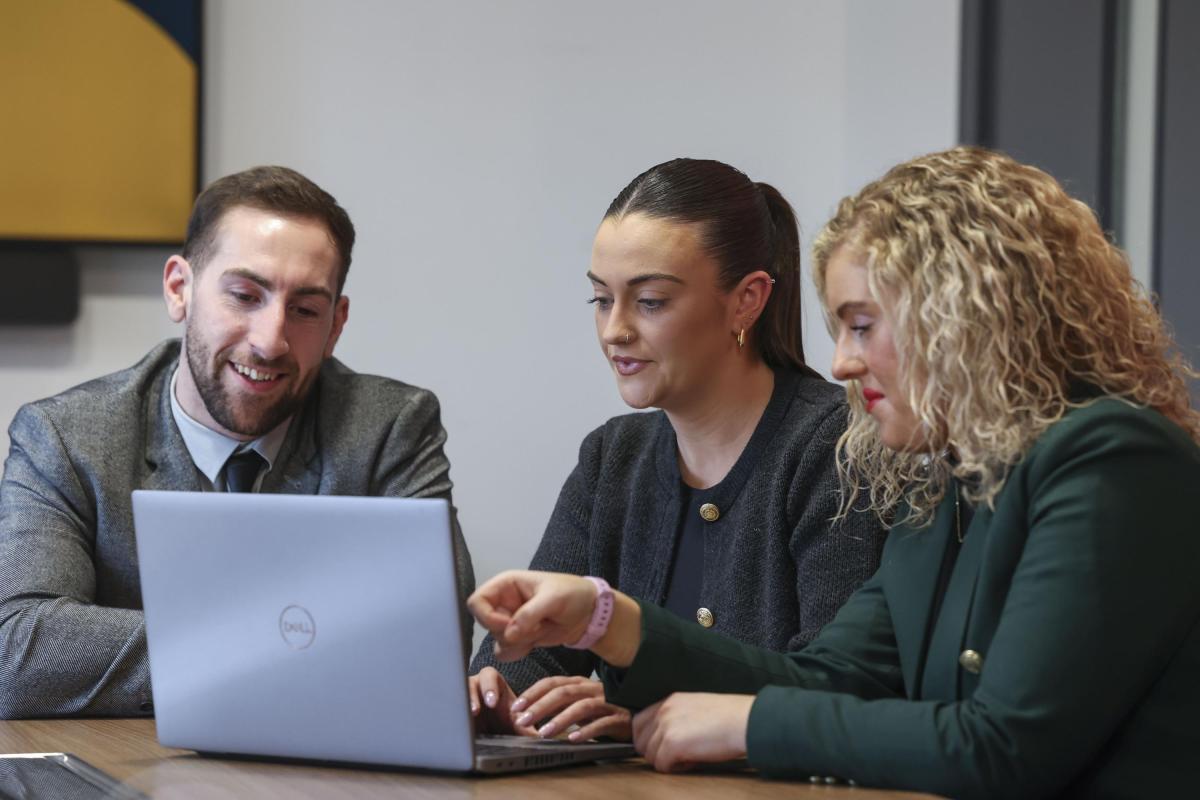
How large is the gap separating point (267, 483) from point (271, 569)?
2.69ft

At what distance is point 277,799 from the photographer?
3.77 feet

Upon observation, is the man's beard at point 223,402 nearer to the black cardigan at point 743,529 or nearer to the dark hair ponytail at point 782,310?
the black cardigan at point 743,529

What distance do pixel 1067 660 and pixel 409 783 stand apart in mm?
536

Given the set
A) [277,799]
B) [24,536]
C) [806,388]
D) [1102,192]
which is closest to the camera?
[277,799]

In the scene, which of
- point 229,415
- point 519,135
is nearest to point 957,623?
point 229,415

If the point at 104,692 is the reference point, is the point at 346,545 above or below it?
above

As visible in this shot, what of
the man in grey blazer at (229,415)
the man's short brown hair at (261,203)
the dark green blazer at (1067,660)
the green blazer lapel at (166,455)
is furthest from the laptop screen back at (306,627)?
A: the man's short brown hair at (261,203)

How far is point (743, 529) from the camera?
72.7 inches

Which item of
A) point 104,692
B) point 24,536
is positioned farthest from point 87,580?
point 104,692

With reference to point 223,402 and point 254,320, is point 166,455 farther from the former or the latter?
point 254,320

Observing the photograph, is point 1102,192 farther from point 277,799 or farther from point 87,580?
point 277,799

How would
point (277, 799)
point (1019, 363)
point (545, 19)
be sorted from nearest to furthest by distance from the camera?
point (277, 799) → point (1019, 363) → point (545, 19)

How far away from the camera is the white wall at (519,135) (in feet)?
9.29

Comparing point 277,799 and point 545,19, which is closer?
point 277,799
